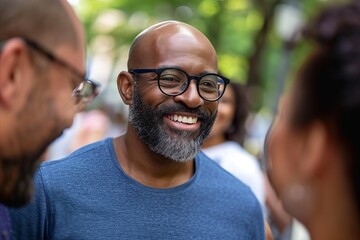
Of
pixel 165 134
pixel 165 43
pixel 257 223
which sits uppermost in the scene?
pixel 165 43

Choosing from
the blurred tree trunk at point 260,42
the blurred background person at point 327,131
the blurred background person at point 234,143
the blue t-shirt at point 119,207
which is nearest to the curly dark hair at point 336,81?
the blurred background person at point 327,131

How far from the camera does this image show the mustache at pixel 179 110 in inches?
124

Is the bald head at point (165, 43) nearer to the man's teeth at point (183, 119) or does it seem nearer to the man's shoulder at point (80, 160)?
the man's teeth at point (183, 119)

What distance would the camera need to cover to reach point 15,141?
207 cm

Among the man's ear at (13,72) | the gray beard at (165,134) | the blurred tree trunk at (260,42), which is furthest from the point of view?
the blurred tree trunk at (260,42)

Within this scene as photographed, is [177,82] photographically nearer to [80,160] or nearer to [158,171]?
[158,171]

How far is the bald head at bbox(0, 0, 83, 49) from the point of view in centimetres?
202

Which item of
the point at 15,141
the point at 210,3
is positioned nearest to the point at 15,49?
the point at 15,141

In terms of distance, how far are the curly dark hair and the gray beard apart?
1438mm

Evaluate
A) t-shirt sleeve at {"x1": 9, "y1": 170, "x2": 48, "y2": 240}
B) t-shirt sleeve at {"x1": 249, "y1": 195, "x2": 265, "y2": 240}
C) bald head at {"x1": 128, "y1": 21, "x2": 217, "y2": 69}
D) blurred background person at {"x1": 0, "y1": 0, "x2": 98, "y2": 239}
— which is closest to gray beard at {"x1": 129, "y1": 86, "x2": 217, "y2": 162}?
bald head at {"x1": 128, "y1": 21, "x2": 217, "y2": 69}

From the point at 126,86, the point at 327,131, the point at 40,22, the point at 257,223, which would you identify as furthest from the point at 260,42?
the point at 327,131

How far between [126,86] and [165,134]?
15.5 inches

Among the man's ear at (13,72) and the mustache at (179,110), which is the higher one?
the man's ear at (13,72)

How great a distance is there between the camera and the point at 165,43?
3.22m
